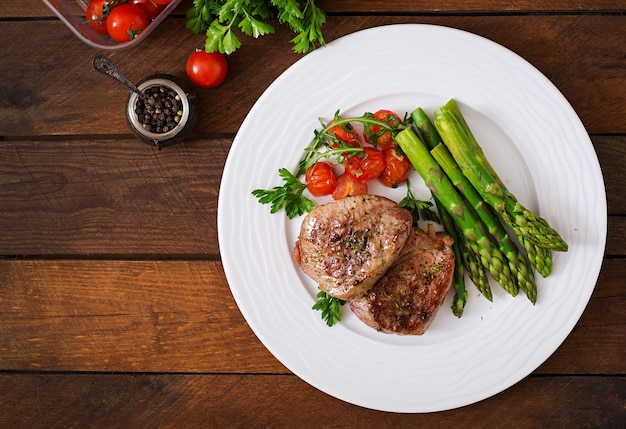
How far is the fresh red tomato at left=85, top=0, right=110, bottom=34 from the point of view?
11.2 ft

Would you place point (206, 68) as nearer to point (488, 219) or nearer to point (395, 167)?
point (395, 167)

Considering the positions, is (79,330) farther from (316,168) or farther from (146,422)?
(316,168)

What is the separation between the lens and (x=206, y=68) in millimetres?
3412

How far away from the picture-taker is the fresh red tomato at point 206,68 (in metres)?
3.42

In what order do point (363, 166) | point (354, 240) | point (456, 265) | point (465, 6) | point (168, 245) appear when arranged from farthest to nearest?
point (168, 245) < point (465, 6) < point (456, 265) < point (363, 166) < point (354, 240)

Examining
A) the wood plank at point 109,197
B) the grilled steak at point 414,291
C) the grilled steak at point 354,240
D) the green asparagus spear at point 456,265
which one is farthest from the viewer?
the wood plank at point 109,197

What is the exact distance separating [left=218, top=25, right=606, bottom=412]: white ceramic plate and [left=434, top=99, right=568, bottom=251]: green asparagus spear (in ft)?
0.52

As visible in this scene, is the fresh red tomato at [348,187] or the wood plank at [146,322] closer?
the fresh red tomato at [348,187]

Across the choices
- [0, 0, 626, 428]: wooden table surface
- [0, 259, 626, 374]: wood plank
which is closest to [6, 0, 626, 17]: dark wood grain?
[0, 0, 626, 428]: wooden table surface

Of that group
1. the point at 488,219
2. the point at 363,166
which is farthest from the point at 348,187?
the point at 488,219

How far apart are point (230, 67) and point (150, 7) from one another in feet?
1.81

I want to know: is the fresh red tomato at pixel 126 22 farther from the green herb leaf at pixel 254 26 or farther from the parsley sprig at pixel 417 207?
the parsley sprig at pixel 417 207

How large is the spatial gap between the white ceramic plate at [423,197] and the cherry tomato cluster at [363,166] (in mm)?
120

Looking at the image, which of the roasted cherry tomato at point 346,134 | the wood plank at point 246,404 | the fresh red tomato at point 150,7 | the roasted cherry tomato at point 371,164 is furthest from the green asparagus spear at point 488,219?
the fresh red tomato at point 150,7
